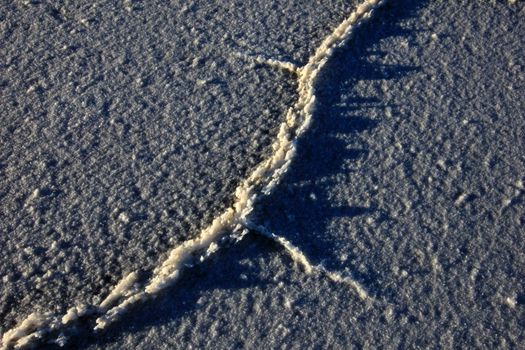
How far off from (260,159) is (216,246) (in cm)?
25

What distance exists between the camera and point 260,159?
5.30 feet

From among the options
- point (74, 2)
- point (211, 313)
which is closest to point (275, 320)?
point (211, 313)

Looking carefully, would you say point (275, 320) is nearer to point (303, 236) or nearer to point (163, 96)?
point (303, 236)

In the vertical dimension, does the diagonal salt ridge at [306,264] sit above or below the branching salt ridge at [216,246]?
below

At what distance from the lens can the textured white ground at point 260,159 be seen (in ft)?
4.58

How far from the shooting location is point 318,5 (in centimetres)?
196

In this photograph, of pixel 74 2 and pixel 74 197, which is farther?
pixel 74 2

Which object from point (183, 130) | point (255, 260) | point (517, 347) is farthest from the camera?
point (183, 130)

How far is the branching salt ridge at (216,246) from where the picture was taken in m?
1.35

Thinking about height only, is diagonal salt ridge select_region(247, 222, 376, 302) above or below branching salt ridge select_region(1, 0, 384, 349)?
below

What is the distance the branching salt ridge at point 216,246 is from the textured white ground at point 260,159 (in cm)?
2

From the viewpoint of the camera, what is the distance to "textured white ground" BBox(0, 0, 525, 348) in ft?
Result: 4.58

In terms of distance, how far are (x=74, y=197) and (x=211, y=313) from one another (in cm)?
42

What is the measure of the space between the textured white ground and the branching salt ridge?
0.02 meters
